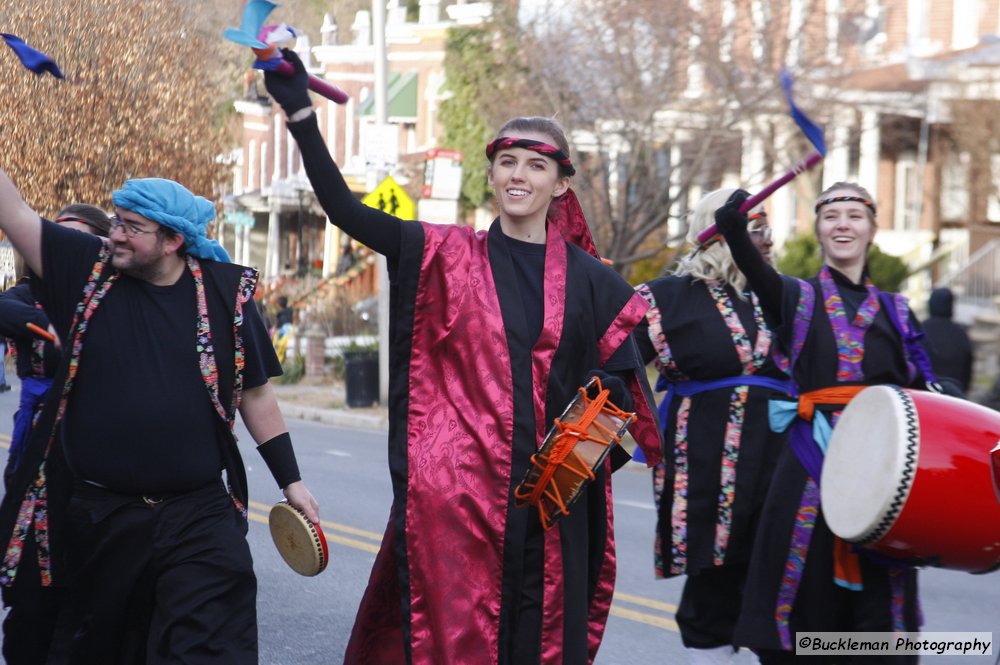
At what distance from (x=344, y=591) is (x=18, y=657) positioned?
3004 mm

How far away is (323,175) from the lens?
361 centimetres

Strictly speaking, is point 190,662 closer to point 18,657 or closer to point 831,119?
point 18,657

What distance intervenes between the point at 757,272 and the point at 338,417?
48.8 feet

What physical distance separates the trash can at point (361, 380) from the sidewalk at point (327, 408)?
12 centimetres

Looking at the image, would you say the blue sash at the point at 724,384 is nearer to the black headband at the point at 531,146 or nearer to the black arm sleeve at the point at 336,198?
the black headband at the point at 531,146

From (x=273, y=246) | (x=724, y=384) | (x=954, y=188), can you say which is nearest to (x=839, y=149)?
(x=954, y=188)

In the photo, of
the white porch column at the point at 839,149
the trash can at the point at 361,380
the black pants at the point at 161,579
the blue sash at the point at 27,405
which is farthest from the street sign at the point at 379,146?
the black pants at the point at 161,579

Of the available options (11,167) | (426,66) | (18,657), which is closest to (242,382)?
(18,657)

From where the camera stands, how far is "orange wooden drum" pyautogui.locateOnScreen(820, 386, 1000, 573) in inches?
173

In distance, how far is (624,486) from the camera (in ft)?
42.4

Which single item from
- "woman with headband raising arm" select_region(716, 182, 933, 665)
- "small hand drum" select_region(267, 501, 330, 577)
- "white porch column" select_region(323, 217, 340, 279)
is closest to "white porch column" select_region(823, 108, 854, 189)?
"woman with headband raising arm" select_region(716, 182, 933, 665)

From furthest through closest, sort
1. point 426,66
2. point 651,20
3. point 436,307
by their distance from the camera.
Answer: point 426,66, point 651,20, point 436,307

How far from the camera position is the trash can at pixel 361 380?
20109 mm

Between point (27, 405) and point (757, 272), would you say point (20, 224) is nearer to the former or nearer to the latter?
point (27, 405)
